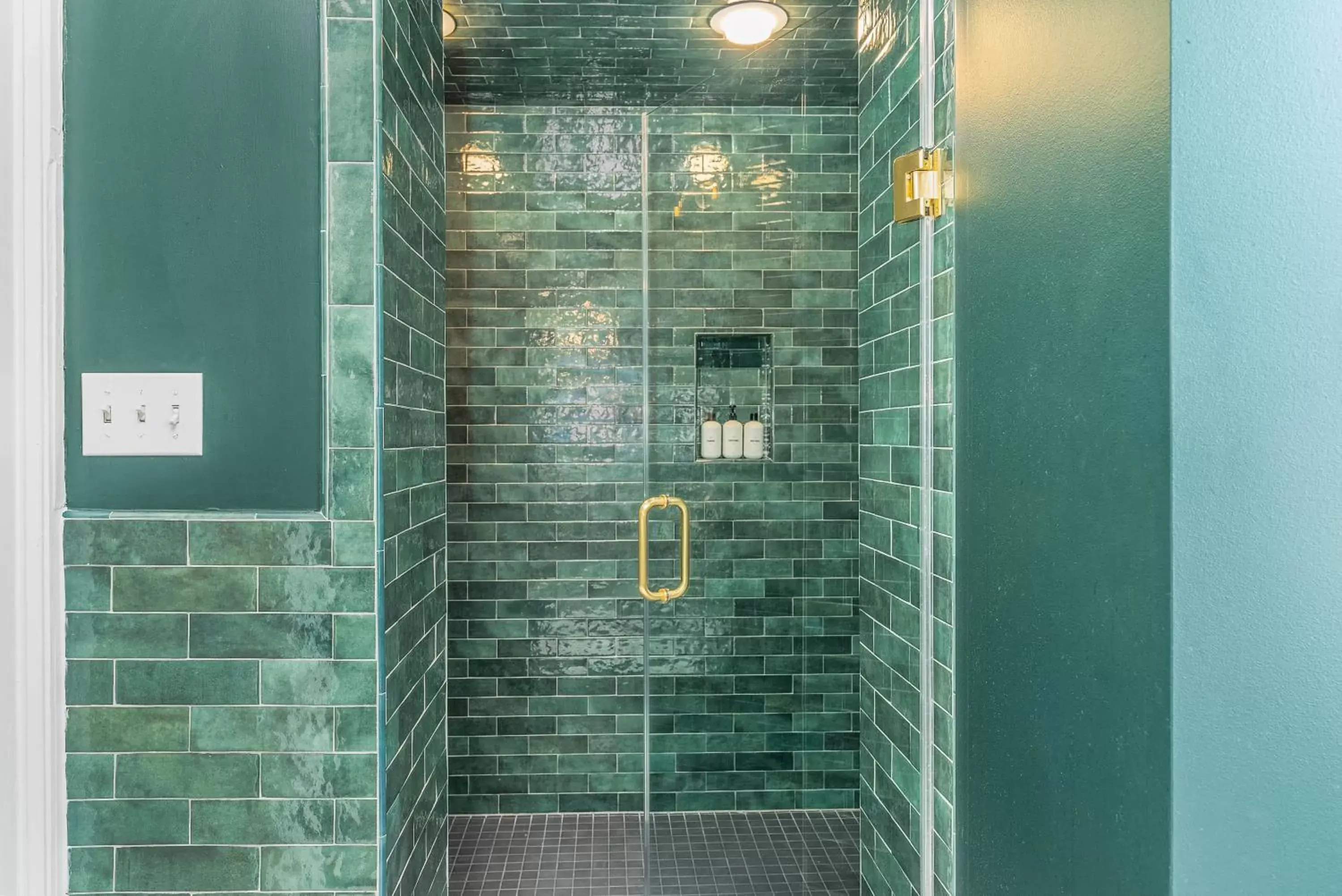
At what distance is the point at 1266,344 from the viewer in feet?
3.74

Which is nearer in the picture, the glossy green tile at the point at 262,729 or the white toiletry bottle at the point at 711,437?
the glossy green tile at the point at 262,729

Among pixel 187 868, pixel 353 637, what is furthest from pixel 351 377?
pixel 187 868

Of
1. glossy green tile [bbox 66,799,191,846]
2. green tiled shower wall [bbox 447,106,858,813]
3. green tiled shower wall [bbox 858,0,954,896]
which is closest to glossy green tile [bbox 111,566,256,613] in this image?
glossy green tile [bbox 66,799,191,846]

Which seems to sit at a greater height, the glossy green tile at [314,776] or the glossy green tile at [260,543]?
the glossy green tile at [260,543]

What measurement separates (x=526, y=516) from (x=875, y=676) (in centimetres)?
164

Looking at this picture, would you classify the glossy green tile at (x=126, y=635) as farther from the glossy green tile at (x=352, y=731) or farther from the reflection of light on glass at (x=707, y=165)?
the reflection of light on glass at (x=707, y=165)

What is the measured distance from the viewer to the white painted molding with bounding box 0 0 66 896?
140 centimetres

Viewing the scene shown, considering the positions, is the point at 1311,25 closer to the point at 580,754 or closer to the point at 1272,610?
the point at 1272,610

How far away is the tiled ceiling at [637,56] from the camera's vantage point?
2.04 m

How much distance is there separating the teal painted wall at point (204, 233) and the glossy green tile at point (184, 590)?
0.11 m

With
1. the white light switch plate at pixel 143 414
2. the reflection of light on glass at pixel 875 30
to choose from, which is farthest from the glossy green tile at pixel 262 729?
the reflection of light on glass at pixel 875 30

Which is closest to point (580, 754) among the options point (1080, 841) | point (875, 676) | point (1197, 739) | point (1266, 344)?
point (875, 676)

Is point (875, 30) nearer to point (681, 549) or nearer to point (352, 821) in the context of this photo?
point (681, 549)

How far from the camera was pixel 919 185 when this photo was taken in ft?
5.65
